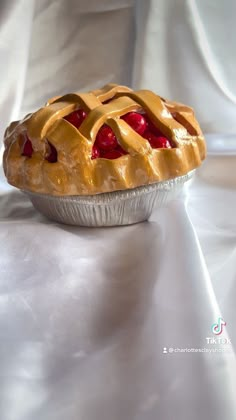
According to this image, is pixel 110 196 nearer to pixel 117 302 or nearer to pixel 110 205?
pixel 110 205

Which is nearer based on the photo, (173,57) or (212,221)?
(212,221)

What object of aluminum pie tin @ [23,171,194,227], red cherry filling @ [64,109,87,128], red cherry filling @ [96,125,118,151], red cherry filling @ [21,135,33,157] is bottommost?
aluminum pie tin @ [23,171,194,227]

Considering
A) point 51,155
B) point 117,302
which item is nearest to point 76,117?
point 51,155

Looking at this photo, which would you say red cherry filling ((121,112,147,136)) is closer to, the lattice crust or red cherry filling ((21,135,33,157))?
the lattice crust

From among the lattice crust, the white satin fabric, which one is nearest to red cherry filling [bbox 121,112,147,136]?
the lattice crust

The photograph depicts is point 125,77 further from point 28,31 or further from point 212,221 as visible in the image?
point 212,221

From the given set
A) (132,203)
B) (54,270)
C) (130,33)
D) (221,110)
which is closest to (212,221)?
(132,203)

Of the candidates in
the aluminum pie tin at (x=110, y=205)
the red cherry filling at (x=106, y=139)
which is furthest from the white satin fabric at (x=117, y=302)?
the red cherry filling at (x=106, y=139)
